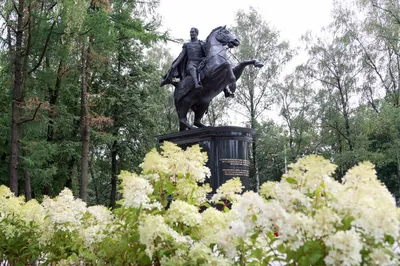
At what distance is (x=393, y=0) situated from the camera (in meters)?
21.4

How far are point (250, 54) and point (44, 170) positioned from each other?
15051mm

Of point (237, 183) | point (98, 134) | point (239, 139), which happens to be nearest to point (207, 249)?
point (237, 183)

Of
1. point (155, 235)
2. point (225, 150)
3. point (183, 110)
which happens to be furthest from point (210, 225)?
point (183, 110)

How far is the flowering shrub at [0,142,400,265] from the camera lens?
6.10 ft

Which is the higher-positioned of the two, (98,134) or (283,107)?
(283,107)

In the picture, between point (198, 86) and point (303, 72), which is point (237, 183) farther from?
point (303, 72)

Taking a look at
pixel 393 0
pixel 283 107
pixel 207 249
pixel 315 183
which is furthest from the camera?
pixel 283 107

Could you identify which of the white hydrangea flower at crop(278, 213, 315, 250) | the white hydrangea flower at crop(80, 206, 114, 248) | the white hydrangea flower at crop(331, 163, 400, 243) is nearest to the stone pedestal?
the white hydrangea flower at crop(80, 206, 114, 248)

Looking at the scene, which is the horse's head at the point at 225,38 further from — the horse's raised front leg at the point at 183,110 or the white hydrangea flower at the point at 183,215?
the white hydrangea flower at the point at 183,215

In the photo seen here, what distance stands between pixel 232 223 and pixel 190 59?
26.8 feet

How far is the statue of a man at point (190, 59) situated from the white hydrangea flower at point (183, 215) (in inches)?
285

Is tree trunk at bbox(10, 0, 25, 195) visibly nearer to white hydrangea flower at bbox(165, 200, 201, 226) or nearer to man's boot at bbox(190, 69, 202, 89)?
man's boot at bbox(190, 69, 202, 89)

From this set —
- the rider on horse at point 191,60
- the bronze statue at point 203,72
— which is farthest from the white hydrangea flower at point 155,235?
the rider on horse at point 191,60

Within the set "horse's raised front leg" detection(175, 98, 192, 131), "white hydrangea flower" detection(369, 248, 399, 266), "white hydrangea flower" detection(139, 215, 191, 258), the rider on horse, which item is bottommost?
"white hydrangea flower" detection(369, 248, 399, 266)
